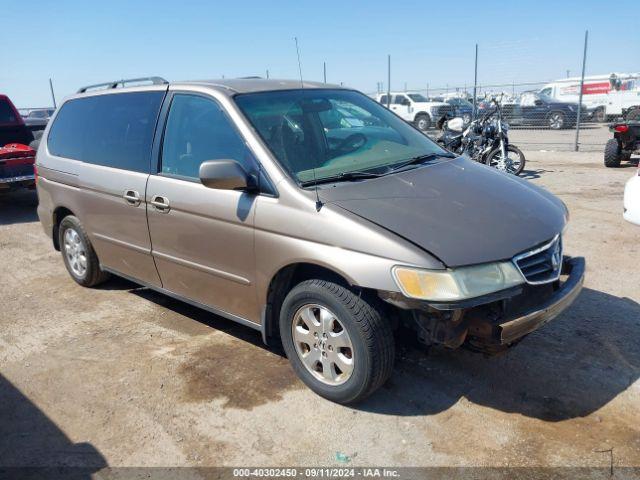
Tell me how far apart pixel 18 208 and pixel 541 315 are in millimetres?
9329

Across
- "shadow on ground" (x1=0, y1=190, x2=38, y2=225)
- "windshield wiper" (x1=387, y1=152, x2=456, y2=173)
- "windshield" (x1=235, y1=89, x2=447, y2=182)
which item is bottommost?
"shadow on ground" (x1=0, y1=190, x2=38, y2=225)

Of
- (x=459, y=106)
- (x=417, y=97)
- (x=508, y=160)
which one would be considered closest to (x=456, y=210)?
(x=508, y=160)

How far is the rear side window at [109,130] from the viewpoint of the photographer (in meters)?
4.01

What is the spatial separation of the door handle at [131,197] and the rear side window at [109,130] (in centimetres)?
18

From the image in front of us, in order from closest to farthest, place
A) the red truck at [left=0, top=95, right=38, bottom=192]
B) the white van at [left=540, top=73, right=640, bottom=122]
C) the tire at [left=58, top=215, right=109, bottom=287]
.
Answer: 1. the tire at [left=58, top=215, right=109, bottom=287]
2. the red truck at [left=0, top=95, right=38, bottom=192]
3. the white van at [left=540, top=73, right=640, bottom=122]

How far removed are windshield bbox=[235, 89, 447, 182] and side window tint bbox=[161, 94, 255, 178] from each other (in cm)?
17

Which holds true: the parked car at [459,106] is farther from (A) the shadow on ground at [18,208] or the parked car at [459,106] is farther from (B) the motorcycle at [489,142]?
(A) the shadow on ground at [18,208]

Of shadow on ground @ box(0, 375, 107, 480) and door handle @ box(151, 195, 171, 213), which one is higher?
door handle @ box(151, 195, 171, 213)

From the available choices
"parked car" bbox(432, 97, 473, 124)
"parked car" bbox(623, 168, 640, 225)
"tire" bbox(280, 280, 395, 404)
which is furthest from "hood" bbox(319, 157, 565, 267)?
"parked car" bbox(432, 97, 473, 124)

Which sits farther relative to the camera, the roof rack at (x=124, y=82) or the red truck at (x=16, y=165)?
the red truck at (x=16, y=165)

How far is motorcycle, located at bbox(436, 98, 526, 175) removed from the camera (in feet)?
32.1

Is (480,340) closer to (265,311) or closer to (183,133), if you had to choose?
(265,311)

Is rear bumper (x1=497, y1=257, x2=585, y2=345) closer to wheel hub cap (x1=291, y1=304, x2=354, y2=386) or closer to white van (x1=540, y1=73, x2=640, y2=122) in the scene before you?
wheel hub cap (x1=291, y1=304, x2=354, y2=386)

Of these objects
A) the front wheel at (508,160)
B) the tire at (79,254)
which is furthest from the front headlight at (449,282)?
the front wheel at (508,160)
